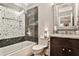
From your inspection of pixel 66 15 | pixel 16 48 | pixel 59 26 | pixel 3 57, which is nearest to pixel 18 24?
pixel 16 48

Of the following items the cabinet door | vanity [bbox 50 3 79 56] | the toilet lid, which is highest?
vanity [bbox 50 3 79 56]

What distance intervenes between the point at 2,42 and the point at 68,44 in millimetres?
1024

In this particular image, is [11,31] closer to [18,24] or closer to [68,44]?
[18,24]

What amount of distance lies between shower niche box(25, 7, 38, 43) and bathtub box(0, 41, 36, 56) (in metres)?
0.11

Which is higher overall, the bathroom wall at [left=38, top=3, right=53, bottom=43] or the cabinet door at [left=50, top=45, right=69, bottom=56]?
the bathroom wall at [left=38, top=3, right=53, bottom=43]

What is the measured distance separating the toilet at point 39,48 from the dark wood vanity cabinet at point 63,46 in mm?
115

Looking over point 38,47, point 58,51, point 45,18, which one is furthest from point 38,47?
point 45,18

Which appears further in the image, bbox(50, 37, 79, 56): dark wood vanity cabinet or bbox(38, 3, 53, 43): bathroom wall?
bbox(38, 3, 53, 43): bathroom wall

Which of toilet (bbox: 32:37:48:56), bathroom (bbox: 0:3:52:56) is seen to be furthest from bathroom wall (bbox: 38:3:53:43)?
toilet (bbox: 32:37:48:56)

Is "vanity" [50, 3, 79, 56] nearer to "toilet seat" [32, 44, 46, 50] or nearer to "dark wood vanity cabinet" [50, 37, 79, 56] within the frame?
"dark wood vanity cabinet" [50, 37, 79, 56]

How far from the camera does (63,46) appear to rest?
144 centimetres

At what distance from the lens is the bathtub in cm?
144

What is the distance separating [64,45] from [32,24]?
61cm

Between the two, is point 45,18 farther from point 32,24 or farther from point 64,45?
point 64,45
